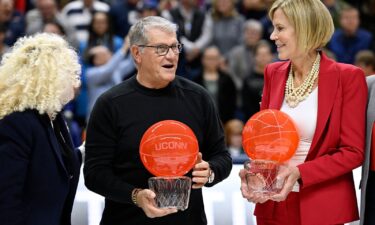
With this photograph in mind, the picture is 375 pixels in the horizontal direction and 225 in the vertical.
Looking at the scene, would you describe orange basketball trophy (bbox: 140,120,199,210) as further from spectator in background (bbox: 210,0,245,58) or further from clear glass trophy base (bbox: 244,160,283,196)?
spectator in background (bbox: 210,0,245,58)

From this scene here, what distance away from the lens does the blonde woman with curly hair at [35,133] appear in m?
4.00

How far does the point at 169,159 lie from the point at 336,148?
A: 845mm

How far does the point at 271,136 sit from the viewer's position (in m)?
3.97

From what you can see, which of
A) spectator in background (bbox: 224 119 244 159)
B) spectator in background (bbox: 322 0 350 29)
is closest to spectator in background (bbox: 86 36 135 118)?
spectator in background (bbox: 224 119 244 159)

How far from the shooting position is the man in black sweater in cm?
423

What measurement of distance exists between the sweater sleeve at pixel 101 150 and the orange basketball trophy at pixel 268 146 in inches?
26.3

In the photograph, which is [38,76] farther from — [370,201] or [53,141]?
[370,201]

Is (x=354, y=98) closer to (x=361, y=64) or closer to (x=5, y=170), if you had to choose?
(x=5, y=170)

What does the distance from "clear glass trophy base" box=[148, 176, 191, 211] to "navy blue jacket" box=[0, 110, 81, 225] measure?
56cm

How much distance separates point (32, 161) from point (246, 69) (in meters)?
6.08

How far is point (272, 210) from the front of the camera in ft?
13.7

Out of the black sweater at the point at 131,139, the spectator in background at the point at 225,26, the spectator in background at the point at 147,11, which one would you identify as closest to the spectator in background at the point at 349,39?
the spectator in background at the point at 225,26

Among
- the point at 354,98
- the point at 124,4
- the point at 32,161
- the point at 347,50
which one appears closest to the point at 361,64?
the point at 347,50

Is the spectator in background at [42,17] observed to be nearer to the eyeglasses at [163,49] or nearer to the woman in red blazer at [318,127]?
the eyeglasses at [163,49]
